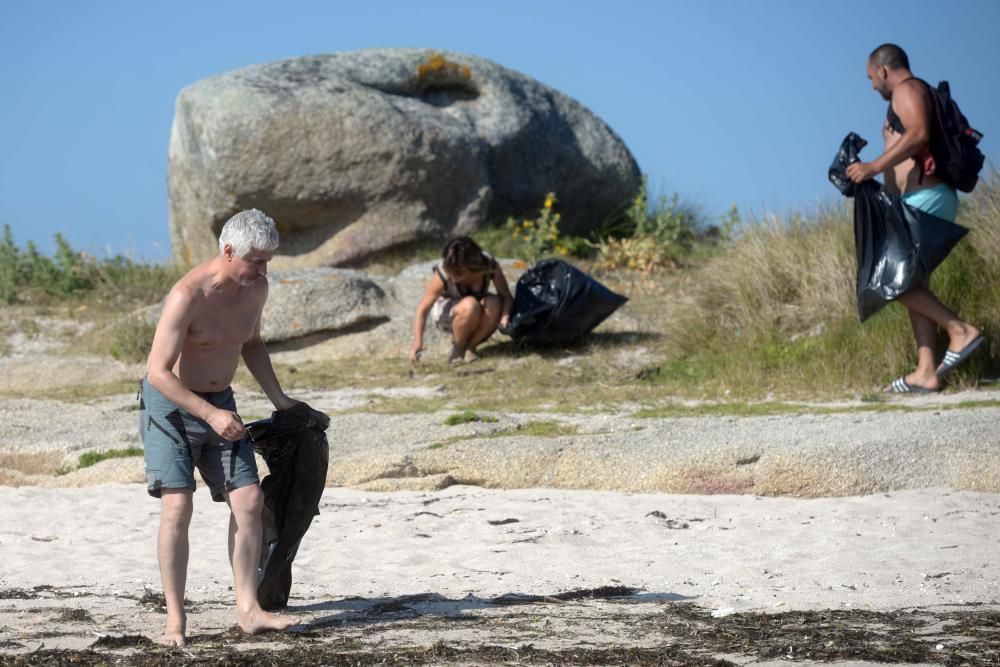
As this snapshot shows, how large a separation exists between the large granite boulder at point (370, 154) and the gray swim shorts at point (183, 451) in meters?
10.6

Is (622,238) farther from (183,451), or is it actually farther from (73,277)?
(183,451)

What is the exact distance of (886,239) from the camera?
8820 mm

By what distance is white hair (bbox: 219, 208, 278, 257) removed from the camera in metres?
4.20

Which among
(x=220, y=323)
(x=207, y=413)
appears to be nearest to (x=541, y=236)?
(x=220, y=323)

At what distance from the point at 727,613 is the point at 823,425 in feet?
9.99

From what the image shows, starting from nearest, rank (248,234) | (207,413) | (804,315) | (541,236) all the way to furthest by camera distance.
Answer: (207,413) → (248,234) → (804,315) → (541,236)

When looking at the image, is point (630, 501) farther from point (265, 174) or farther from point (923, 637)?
point (265, 174)

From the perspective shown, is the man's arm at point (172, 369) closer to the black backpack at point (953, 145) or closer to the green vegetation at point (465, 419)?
the green vegetation at point (465, 419)

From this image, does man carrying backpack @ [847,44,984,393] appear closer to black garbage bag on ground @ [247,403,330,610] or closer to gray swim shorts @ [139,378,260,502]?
black garbage bag on ground @ [247,403,330,610]

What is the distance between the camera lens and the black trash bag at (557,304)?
11.4 meters

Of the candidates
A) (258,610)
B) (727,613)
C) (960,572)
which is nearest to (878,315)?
(960,572)

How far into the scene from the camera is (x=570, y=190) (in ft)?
53.3

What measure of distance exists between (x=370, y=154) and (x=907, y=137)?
24.2 feet

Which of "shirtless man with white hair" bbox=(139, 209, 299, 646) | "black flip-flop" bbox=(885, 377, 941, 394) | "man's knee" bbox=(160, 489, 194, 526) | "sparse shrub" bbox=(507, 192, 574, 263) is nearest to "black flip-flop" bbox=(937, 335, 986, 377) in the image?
"black flip-flop" bbox=(885, 377, 941, 394)
